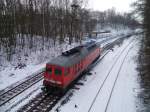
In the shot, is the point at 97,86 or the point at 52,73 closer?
the point at 52,73

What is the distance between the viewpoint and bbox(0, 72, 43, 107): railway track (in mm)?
14891

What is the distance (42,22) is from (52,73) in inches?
824

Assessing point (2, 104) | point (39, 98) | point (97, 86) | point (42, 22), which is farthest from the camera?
point (42, 22)

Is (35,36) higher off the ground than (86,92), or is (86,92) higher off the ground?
(35,36)

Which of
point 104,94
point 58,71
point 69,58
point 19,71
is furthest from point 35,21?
point 104,94

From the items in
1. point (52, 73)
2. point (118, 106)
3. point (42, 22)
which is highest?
point (42, 22)

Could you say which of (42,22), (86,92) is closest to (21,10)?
(42,22)

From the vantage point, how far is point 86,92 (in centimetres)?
1681

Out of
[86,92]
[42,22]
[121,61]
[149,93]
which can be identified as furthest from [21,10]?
[149,93]

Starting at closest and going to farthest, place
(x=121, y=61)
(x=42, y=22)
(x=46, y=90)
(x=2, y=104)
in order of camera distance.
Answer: (x=2, y=104)
(x=46, y=90)
(x=121, y=61)
(x=42, y=22)

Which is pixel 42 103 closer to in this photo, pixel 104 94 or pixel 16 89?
pixel 16 89

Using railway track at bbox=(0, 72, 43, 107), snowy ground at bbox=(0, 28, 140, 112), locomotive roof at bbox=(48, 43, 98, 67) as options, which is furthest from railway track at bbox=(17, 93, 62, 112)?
locomotive roof at bbox=(48, 43, 98, 67)

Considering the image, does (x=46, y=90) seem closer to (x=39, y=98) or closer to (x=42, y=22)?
(x=39, y=98)

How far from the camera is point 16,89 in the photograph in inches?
658
